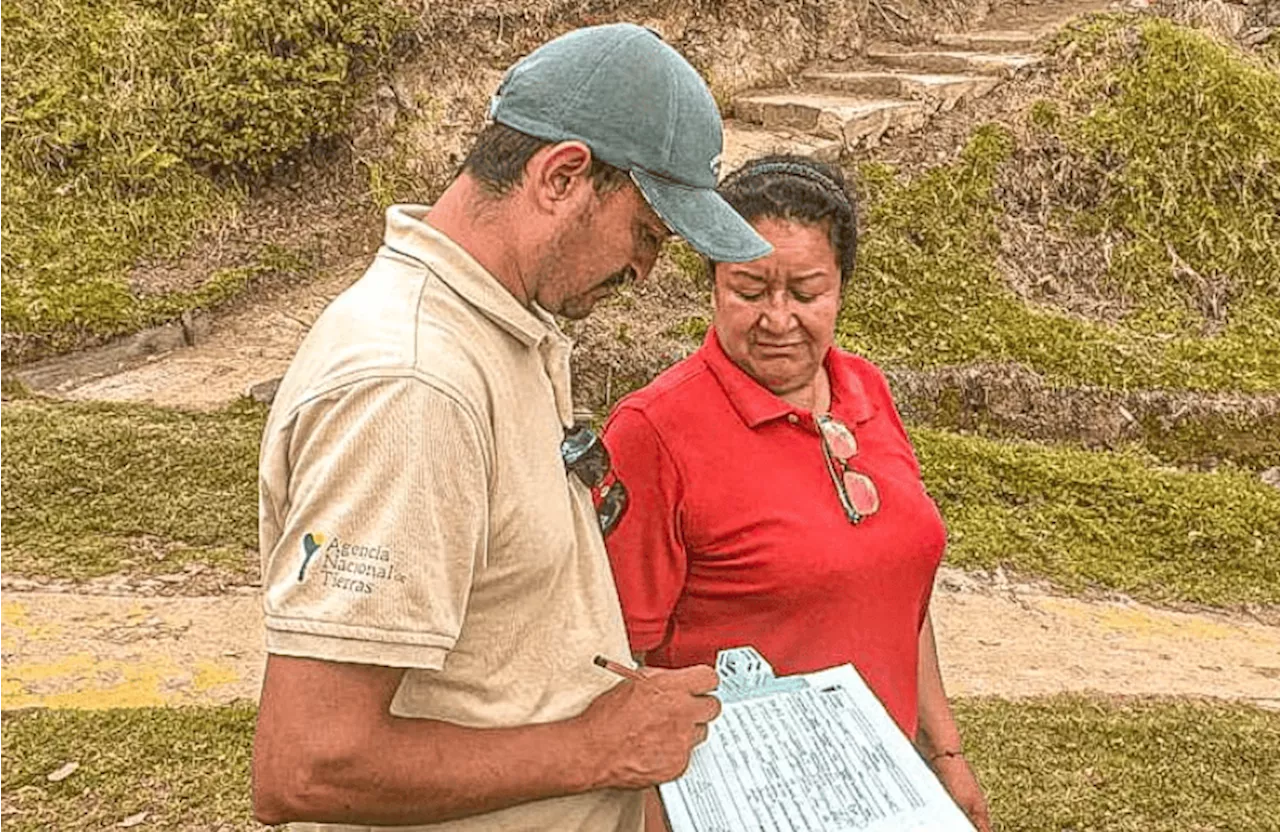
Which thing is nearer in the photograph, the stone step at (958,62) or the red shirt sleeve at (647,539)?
the red shirt sleeve at (647,539)

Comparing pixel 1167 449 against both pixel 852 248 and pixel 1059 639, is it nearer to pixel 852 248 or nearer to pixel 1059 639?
pixel 1059 639

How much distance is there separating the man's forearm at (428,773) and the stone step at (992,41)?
9.47 meters

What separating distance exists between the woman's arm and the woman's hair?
765 millimetres

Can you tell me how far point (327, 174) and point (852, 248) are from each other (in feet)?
20.8

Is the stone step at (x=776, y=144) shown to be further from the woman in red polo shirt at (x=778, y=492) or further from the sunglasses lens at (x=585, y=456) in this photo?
the sunglasses lens at (x=585, y=456)

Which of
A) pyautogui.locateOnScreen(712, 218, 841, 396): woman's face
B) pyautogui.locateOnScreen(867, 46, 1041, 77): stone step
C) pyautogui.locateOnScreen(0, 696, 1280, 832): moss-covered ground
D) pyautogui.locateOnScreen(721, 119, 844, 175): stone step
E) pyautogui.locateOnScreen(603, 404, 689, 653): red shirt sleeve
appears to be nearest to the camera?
pyautogui.locateOnScreen(603, 404, 689, 653): red shirt sleeve

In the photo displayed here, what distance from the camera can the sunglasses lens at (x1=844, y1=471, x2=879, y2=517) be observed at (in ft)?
7.31

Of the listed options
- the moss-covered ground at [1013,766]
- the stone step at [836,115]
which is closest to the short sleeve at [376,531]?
the moss-covered ground at [1013,766]

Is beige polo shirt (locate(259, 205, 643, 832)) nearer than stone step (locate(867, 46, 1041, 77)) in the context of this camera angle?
Yes

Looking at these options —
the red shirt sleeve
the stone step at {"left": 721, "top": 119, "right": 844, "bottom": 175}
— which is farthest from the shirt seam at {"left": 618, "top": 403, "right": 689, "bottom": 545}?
the stone step at {"left": 721, "top": 119, "right": 844, "bottom": 175}

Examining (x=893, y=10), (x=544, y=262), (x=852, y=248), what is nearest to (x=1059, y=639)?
(x=852, y=248)

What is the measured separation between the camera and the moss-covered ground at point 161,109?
7.52 meters

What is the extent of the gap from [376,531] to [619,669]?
46 centimetres

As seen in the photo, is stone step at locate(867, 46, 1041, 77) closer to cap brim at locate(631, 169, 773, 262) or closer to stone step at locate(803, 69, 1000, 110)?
stone step at locate(803, 69, 1000, 110)
